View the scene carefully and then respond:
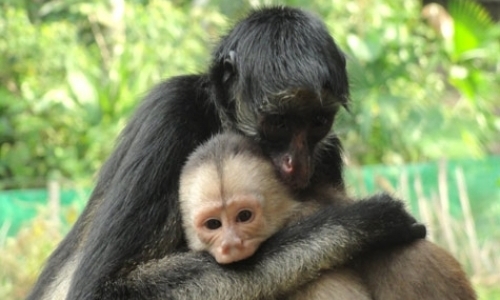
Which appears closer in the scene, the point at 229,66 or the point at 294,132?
the point at 294,132

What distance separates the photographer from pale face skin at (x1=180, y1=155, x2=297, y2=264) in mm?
3969

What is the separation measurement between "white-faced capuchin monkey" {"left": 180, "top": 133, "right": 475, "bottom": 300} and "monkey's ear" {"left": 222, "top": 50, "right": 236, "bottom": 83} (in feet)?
1.62

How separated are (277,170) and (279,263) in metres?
0.46

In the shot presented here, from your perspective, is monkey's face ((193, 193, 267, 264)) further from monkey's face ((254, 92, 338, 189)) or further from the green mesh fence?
the green mesh fence

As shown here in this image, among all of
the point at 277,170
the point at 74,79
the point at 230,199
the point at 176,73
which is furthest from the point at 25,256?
the point at 230,199

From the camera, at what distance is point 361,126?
42.3 feet

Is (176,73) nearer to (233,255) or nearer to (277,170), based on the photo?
(277,170)

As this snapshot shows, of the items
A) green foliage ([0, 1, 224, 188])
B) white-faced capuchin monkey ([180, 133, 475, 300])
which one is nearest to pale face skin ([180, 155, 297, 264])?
white-faced capuchin monkey ([180, 133, 475, 300])

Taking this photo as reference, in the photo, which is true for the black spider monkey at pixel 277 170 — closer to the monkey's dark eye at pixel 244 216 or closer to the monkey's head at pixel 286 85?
the monkey's head at pixel 286 85

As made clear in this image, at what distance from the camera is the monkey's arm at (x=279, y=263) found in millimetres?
4094

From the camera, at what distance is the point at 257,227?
4.04 metres

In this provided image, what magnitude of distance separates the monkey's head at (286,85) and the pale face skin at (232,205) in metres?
0.16

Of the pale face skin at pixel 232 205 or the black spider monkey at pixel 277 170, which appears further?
the black spider monkey at pixel 277 170

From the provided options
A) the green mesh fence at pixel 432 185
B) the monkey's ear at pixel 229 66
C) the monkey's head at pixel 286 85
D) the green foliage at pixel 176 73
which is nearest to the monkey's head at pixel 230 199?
the monkey's head at pixel 286 85
